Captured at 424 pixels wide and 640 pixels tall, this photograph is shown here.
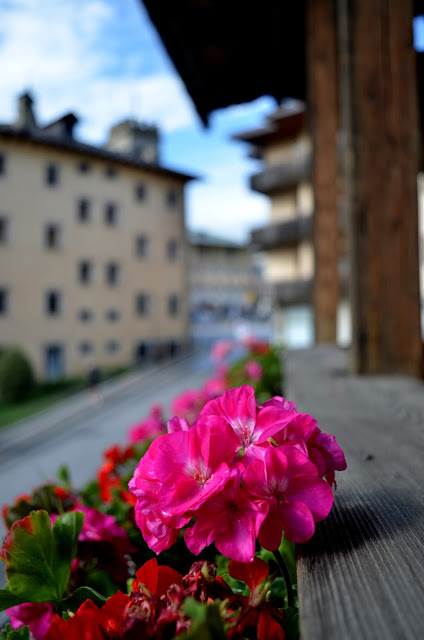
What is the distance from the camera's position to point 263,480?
23.0 inches

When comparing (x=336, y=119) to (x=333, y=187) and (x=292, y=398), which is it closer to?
(x=333, y=187)

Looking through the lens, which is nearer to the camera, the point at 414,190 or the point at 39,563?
the point at 39,563

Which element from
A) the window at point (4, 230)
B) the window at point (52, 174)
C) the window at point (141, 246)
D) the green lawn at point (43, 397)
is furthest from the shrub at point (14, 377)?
the window at point (141, 246)

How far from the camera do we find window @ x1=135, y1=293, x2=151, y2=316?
1271 inches

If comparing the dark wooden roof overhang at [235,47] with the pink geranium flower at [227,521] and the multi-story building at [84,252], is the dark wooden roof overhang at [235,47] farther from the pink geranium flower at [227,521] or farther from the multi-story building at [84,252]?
the multi-story building at [84,252]

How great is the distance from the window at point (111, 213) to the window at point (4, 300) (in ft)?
22.9

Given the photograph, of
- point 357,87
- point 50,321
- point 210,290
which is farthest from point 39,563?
point 210,290

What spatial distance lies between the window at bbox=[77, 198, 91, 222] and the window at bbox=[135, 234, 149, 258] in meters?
3.10

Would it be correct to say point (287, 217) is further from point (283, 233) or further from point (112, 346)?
point (112, 346)

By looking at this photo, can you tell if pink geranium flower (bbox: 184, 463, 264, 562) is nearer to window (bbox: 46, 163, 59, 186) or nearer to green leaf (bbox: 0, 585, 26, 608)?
green leaf (bbox: 0, 585, 26, 608)

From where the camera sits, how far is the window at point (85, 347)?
1195 inches

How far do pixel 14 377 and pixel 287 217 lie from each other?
14.0 meters

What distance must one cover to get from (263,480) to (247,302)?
58.0 metres

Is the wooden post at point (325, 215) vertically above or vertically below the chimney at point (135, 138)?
below
